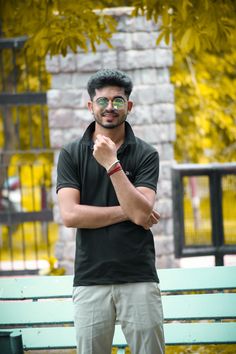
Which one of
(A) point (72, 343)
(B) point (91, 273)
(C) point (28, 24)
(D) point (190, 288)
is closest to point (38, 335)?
(A) point (72, 343)

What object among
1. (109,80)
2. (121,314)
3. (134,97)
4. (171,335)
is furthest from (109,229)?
(134,97)

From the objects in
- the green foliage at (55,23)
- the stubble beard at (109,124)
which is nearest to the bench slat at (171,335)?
the stubble beard at (109,124)

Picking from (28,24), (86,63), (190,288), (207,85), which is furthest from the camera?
(207,85)

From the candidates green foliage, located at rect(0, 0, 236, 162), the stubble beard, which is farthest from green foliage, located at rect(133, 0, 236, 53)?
the stubble beard

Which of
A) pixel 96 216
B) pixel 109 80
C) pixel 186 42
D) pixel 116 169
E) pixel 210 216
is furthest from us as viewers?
pixel 210 216

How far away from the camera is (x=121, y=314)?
413 cm

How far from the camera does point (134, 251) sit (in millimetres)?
4094

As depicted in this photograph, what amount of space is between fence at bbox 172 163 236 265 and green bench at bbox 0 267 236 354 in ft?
8.28

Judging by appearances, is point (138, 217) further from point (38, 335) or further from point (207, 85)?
point (207, 85)

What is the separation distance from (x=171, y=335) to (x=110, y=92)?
1935 millimetres

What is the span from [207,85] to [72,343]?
8669 millimetres

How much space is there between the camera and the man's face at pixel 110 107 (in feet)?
13.6

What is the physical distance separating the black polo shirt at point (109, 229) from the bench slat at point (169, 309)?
140cm

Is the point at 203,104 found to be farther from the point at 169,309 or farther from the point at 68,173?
the point at 68,173
